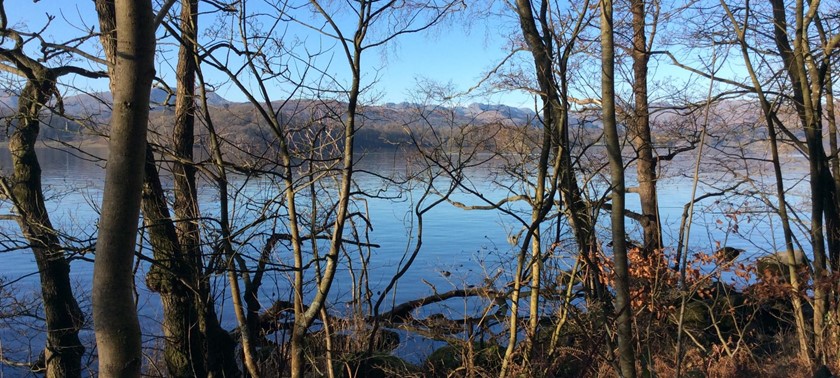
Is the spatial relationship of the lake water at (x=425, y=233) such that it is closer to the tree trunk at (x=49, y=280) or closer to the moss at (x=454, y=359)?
the tree trunk at (x=49, y=280)

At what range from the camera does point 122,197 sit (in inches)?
90.6

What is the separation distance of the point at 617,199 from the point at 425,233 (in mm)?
17228

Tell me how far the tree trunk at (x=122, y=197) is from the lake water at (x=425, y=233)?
3944 mm

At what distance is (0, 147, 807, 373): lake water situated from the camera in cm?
830

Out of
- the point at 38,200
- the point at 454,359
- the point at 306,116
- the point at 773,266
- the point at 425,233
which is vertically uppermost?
the point at 306,116

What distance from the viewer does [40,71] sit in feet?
28.7

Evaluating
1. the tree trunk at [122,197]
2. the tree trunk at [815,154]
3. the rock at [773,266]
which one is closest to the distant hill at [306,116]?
the tree trunk at [122,197]

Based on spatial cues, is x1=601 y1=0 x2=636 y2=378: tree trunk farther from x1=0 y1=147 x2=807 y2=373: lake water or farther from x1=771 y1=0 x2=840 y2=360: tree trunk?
x1=771 y1=0 x2=840 y2=360: tree trunk

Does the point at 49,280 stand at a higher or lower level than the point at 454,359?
higher

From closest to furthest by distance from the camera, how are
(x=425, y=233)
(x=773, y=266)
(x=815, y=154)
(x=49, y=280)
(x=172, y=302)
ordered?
(x=815, y=154) < (x=172, y=302) < (x=773, y=266) < (x=49, y=280) < (x=425, y=233)

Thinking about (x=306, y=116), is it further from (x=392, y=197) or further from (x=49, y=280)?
(x=49, y=280)

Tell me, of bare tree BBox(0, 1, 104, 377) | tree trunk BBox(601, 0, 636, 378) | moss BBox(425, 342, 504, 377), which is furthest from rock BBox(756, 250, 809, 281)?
bare tree BBox(0, 1, 104, 377)

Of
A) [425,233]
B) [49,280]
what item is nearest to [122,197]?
[49,280]

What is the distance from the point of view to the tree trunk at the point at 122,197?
2.28 meters
